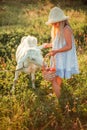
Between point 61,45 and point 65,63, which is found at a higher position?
point 61,45

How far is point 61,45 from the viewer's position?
5766 millimetres

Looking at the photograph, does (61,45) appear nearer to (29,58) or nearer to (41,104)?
(29,58)

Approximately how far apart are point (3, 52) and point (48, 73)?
327cm

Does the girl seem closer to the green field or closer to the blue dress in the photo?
the blue dress

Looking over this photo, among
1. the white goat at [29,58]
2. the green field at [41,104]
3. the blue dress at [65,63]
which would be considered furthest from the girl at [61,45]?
the white goat at [29,58]

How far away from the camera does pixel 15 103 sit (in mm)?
5438

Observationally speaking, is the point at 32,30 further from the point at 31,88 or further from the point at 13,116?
the point at 13,116

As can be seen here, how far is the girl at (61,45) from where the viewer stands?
5562 mm

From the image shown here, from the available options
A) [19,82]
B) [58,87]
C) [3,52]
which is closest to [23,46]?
[19,82]

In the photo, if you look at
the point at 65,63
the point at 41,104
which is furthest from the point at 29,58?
the point at 41,104

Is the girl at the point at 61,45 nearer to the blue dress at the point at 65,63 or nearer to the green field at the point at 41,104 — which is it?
the blue dress at the point at 65,63

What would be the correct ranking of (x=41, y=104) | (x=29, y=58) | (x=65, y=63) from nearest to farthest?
1. (x=41, y=104)
2. (x=65, y=63)
3. (x=29, y=58)

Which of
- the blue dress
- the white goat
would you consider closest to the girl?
the blue dress

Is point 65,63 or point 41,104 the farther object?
point 65,63
